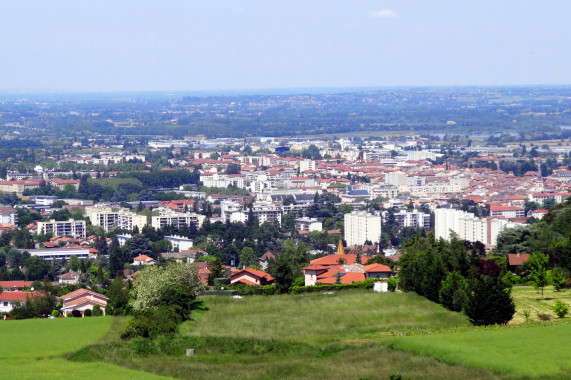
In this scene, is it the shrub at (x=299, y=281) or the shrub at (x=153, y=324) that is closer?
the shrub at (x=153, y=324)

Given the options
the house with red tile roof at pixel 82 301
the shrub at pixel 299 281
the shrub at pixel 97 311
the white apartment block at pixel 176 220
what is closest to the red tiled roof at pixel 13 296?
the house with red tile roof at pixel 82 301

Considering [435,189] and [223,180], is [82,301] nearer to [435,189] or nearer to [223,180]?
[435,189]

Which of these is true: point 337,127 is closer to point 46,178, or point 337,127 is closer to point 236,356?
point 46,178

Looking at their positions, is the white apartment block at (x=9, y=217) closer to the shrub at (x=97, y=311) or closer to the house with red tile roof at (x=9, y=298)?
the house with red tile roof at (x=9, y=298)

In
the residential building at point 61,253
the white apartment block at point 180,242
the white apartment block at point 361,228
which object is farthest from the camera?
the white apartment block at point 361,228

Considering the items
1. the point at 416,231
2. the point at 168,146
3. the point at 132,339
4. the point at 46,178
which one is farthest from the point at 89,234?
the point at 168,146

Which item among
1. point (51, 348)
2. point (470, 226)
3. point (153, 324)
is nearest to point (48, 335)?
point (51, 348)
